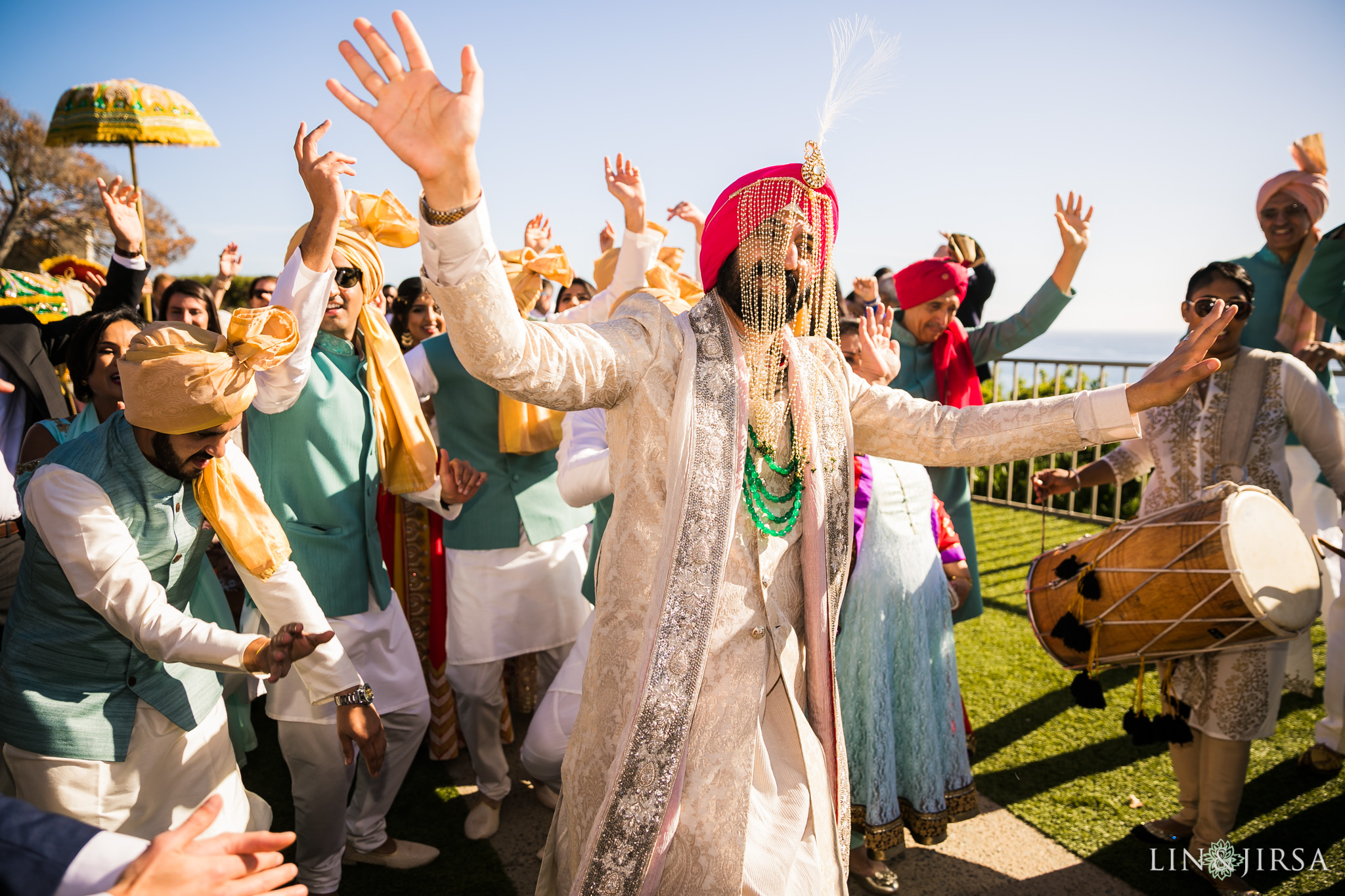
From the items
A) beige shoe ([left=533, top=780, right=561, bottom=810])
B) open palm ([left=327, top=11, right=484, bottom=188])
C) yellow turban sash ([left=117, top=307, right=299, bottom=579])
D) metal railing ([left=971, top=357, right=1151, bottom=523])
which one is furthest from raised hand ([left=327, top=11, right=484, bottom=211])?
metal railing ([left=971, top=357, right=1151, bottom=523])

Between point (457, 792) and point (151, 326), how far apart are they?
2498mm

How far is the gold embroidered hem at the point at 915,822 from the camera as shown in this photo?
111 inches

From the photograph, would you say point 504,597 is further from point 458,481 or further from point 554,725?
point 554,725

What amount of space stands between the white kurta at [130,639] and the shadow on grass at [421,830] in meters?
1.16

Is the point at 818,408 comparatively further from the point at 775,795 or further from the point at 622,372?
the point at 775,795

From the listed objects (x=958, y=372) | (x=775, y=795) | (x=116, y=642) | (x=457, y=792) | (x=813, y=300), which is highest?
(x=813, y=300)

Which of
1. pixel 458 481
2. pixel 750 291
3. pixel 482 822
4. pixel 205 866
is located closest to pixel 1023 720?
pixel 482 822

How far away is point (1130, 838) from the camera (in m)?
3.15

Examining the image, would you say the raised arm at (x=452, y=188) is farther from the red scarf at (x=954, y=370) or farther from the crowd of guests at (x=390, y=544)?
the red scarf at (x=954, y=370)

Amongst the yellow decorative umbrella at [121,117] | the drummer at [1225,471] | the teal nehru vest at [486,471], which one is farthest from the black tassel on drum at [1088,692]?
the yellow decorative umbrella at [121,117]

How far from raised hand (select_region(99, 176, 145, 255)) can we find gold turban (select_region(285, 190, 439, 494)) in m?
1.14

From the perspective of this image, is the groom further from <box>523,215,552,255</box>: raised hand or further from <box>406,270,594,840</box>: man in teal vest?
<box>523,215,552,255</box>: raised hand

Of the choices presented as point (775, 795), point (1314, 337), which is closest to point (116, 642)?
point (775, 795)

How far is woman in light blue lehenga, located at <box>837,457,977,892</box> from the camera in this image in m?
2.86
